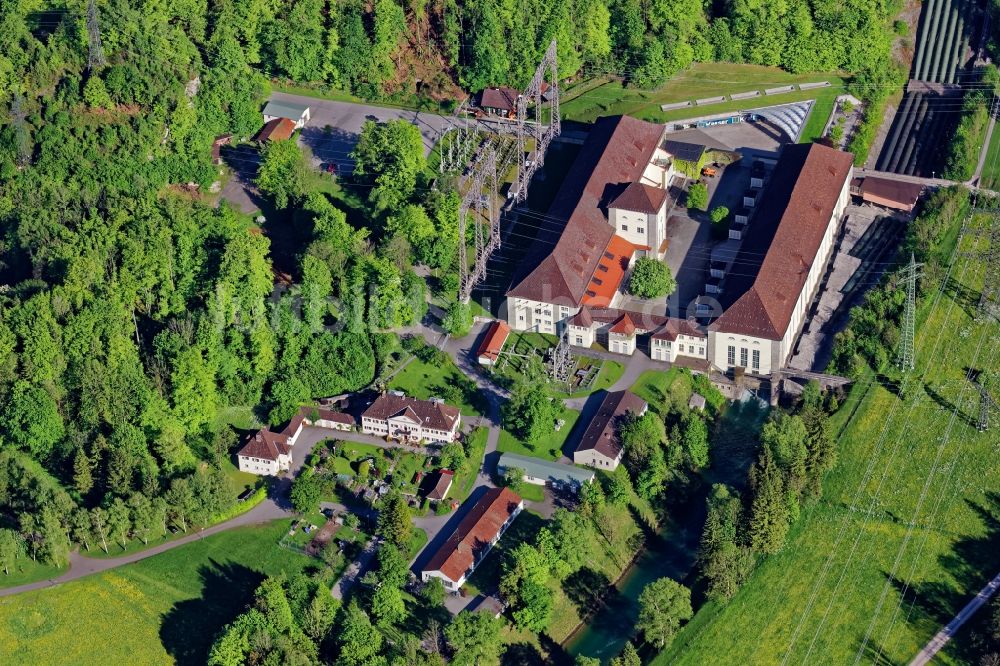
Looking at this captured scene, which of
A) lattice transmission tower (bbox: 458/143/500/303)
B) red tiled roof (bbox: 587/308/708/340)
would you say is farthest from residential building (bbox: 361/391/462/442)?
red tiled roof (bbox: 587/308/708/340)

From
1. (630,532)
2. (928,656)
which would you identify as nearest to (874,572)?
(928,656)

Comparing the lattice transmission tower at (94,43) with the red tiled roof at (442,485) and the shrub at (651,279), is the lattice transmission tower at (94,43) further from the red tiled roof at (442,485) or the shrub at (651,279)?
the red tiled roof at (442,485)

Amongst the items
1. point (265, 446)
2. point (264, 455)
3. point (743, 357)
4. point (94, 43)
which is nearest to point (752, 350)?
point (743, 357)

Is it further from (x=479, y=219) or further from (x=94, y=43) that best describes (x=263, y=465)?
(x=94, y=43)

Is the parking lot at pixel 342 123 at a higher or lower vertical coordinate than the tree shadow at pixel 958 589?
higher

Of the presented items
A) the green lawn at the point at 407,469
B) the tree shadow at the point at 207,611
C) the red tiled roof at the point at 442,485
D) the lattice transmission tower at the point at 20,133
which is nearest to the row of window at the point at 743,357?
the red tiled roof at the point at 442,485

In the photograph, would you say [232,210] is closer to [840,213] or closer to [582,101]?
[582,101]
